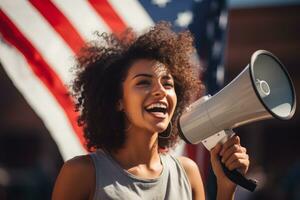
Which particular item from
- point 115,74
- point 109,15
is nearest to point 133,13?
point 109,15

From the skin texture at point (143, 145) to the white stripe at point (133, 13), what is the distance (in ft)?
2.58

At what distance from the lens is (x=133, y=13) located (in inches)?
143

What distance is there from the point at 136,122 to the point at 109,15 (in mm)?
966

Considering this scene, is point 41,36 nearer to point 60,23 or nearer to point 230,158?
point 60,23

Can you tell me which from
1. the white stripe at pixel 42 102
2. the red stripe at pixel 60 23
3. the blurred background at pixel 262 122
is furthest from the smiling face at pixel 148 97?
the blurred background at pixel 262 122

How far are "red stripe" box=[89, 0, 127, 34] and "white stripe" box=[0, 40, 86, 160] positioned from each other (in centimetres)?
44

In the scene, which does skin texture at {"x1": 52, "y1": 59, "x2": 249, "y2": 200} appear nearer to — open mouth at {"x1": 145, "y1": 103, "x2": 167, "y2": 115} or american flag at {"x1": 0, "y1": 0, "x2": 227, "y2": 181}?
open mouth at {"x1": 145, "y1": 103, "x2": 167, "y2": 115}

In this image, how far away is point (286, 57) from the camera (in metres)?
12.6

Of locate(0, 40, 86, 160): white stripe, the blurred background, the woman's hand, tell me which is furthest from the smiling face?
the blurred background

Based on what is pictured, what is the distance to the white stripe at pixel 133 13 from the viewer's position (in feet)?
11.9

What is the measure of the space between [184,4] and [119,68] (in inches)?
34.1

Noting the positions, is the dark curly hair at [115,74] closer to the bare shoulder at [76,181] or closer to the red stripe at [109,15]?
the bare shoulder at [76,181]

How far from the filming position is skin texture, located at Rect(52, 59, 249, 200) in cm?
269

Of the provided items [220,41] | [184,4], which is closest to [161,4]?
[184,4]
